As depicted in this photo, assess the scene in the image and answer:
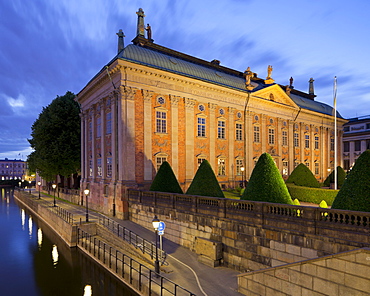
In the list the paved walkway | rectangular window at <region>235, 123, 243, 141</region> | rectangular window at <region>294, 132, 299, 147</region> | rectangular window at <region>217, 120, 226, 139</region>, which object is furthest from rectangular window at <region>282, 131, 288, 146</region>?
the paved walkway

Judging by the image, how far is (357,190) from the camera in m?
10.3

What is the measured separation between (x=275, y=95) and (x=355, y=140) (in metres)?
33.2

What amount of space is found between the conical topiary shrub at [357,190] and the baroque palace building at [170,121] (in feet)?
57.9

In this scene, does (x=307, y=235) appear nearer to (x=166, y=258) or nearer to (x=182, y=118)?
(x=166, y=258)

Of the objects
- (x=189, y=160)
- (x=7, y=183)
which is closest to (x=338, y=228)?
(x=189, y=160)

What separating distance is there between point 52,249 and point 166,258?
10.5 m

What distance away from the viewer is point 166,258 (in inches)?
595

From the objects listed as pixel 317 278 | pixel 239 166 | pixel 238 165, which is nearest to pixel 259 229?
pixel 317 278

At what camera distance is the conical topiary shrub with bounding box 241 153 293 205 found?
1405 cm

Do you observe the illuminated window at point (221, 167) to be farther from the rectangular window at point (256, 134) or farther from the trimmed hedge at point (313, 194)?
the trimmed hedge at point (313, 194)

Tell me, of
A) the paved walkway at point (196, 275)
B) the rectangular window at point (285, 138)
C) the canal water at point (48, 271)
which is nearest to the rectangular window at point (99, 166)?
the canal water at point (48, 271)

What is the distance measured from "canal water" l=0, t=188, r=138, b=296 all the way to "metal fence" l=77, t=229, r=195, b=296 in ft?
1.50

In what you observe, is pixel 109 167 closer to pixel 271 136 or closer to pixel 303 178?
pixel 303 178

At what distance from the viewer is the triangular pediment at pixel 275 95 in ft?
118
